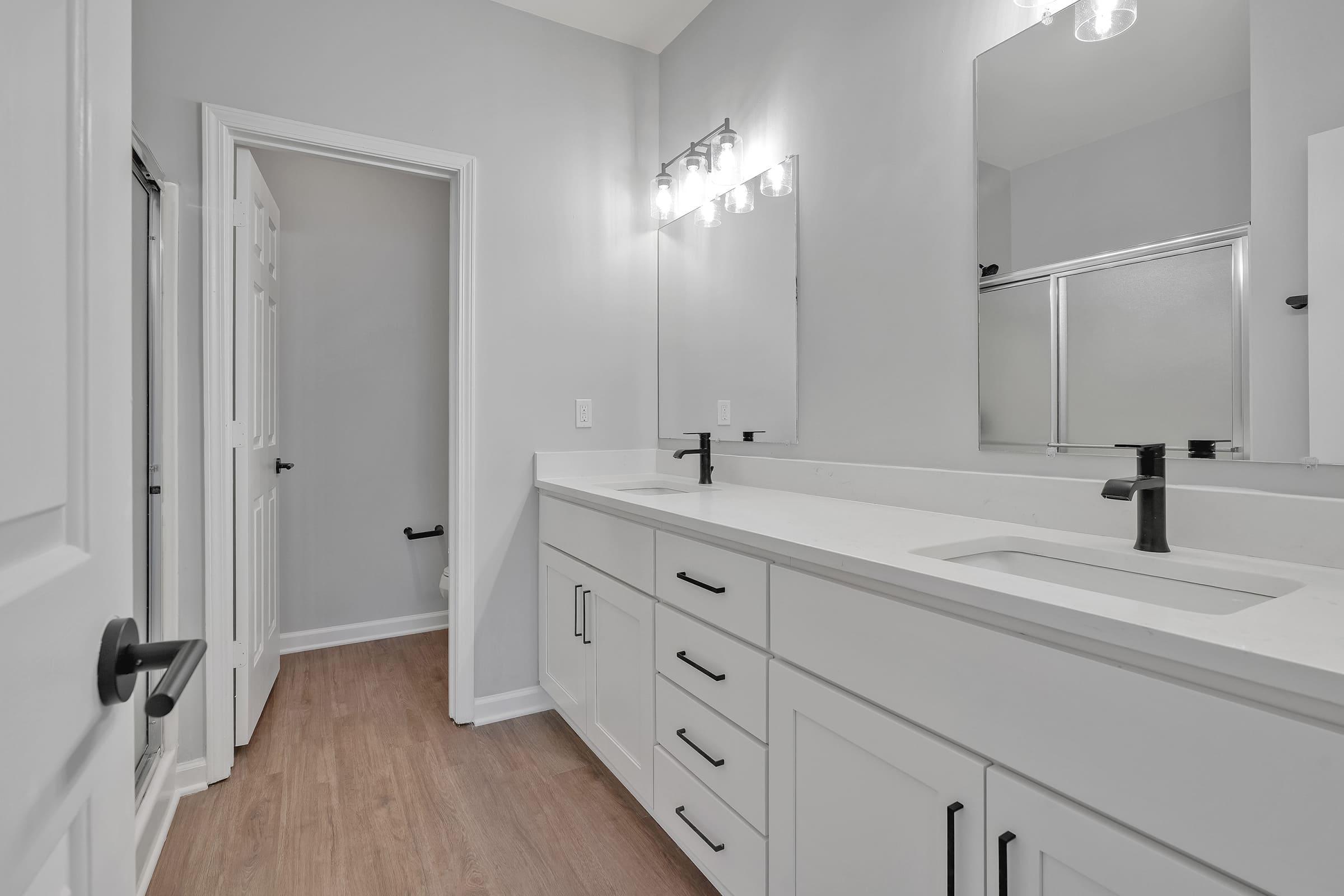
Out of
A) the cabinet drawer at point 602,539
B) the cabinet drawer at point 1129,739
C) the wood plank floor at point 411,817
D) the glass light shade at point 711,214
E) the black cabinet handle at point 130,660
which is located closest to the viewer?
the black cabinet handle at point 130,660

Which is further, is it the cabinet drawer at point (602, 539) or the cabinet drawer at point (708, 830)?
the cabinet drawer at point (602, 539)

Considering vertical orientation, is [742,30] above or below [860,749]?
above

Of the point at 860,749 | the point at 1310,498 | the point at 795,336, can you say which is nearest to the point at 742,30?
the point at 795,336

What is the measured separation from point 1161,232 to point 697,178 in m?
1.56

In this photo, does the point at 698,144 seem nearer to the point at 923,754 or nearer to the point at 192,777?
the point at 923,754

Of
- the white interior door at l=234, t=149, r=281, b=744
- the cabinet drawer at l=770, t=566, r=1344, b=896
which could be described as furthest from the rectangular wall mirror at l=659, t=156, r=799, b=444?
the white interior door at l=234, t=149, r=281, b=744

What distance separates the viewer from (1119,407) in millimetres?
1233

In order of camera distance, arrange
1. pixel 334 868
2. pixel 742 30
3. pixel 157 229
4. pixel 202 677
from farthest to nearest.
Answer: pixel 742 30 → pixel 202 677 → pixel 157 229 → pixel 334 868

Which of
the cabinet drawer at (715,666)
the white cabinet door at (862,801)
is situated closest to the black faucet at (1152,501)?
the white cabinet door at (862,801)

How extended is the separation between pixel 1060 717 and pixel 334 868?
1630mm

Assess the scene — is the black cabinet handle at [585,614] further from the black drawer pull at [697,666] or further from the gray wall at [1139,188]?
the gray wall at [1139,188]

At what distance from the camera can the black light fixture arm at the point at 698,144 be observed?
2209mm

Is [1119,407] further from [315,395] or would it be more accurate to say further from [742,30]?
[315,395]

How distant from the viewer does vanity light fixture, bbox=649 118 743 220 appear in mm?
2234
